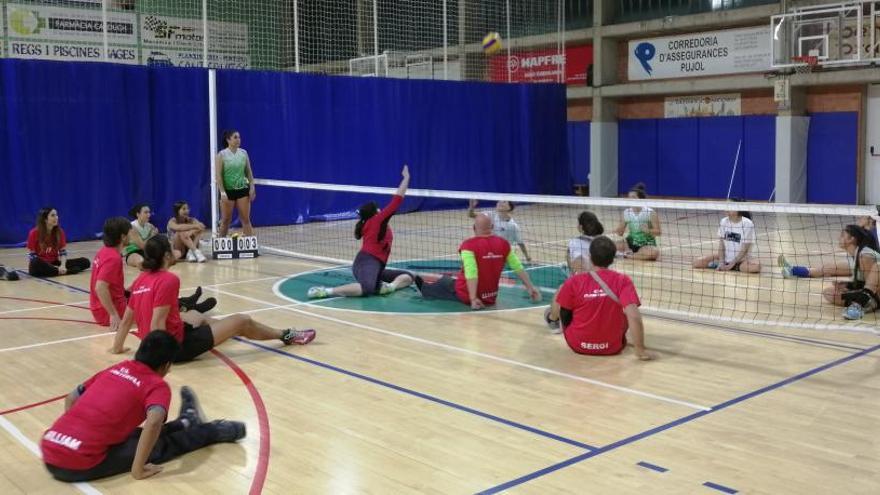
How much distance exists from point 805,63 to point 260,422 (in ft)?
60.0

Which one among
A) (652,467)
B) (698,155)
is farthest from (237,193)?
(698,155)

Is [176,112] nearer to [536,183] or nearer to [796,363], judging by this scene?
[536,183]

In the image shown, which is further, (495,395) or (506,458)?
(495,395)

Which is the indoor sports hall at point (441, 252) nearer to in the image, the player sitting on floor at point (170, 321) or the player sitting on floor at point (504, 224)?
the player sitting on floor at point (170, 321)

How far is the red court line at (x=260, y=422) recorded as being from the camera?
503 centimetres

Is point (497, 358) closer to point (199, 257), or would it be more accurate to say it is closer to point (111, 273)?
point (111, 273)

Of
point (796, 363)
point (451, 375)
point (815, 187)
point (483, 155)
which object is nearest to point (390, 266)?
point (451, 375)

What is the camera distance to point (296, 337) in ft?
27.5

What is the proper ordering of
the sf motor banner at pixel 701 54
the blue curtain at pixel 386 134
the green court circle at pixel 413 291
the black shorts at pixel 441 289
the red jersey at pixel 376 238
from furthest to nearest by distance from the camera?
the sf motor banner at pixel 701 54 → the blue curtain at pixel 386 134 → the red jersey at pixel 376 238 → the black shorts at pixel 441 289 → the green court circle at pixel 413 291

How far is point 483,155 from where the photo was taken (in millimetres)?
24266

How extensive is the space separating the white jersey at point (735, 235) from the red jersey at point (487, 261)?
4.52m

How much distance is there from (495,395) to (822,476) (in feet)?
7.93

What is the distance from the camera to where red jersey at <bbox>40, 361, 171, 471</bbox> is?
16.2ft

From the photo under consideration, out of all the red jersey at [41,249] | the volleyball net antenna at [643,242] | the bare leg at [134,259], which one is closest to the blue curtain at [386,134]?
the volleyball net antenna at [643,242]
